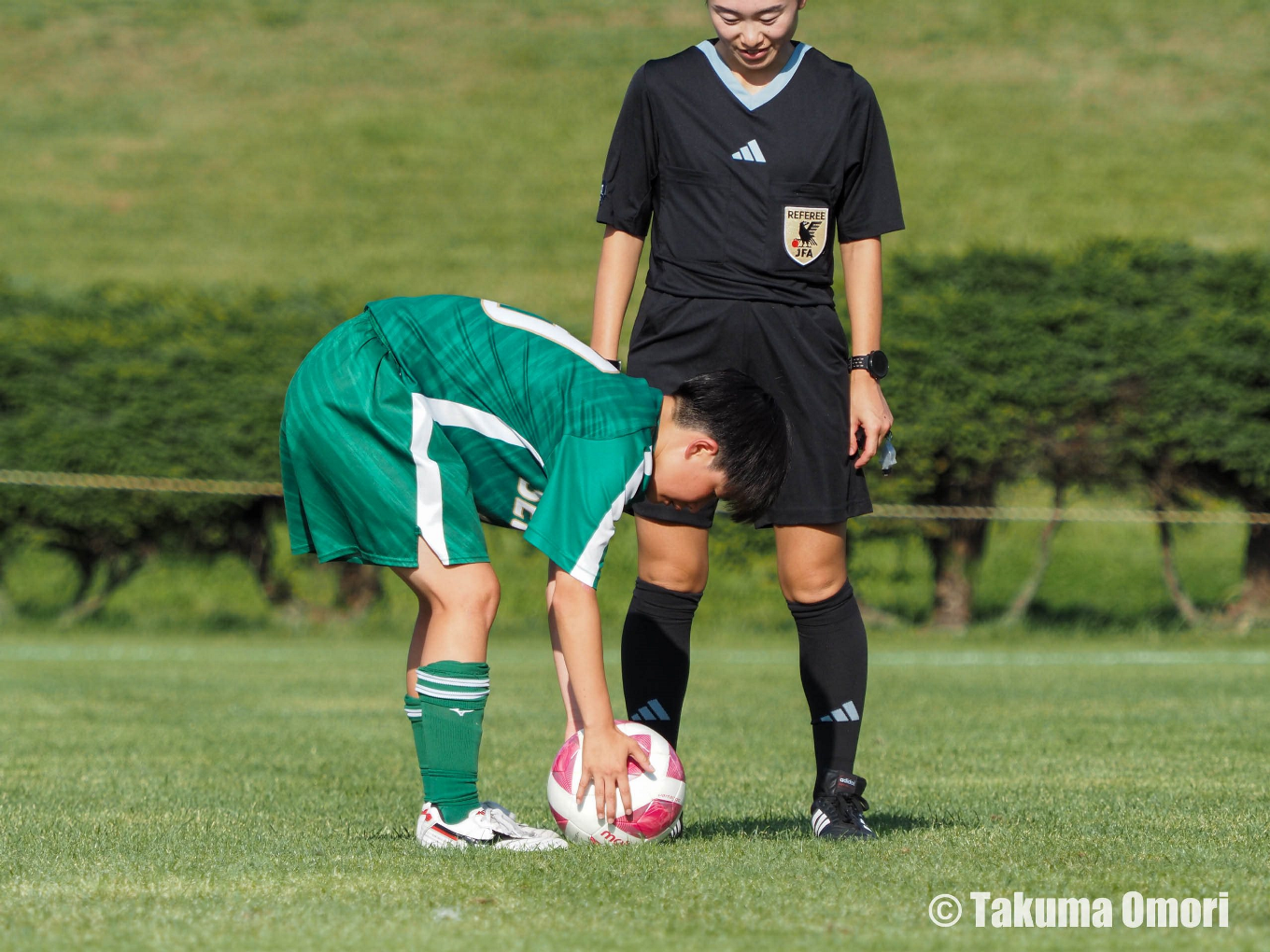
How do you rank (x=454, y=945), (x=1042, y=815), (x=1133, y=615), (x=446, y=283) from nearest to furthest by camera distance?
(x=454, y=945) → (x=1042, y=815) → (x=1133, y=615) → (x=446, y=283)

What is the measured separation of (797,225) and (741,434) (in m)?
0.83

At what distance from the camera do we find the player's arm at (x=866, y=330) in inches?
164

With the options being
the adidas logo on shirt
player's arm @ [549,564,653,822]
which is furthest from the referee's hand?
player's arm @ [549,564,653,822]

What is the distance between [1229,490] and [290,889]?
33.8 ft

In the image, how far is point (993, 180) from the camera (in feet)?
96.5

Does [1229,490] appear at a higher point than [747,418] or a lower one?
lower

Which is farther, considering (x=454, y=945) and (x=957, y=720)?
(x=957, y=720)

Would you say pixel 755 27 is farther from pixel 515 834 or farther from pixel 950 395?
pixel 950 395

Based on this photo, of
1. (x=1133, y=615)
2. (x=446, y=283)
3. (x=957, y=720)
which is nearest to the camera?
(x=957, y=720)

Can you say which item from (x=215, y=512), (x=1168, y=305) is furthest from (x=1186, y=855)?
(x=215, y=512)

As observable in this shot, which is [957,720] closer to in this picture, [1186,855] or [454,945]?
[1186,855]

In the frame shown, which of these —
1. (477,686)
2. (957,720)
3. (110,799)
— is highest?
(477,686)

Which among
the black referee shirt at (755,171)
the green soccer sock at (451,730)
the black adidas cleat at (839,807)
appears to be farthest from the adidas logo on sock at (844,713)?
the black referee shirt at (755,171)

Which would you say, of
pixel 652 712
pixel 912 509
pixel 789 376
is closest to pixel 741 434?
pixel 789 376
